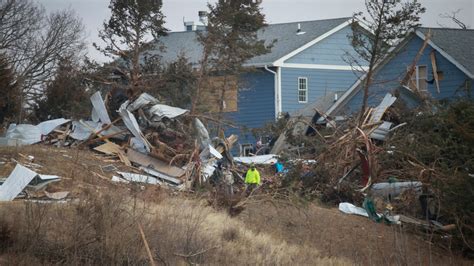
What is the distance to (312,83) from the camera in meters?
36.3

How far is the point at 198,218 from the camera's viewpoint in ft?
36.4

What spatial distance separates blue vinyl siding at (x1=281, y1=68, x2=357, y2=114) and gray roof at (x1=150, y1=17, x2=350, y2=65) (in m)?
1.04

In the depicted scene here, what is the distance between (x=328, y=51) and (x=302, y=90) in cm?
239

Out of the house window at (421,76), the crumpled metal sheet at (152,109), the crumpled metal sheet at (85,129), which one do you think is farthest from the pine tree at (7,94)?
the house window at (421,76)

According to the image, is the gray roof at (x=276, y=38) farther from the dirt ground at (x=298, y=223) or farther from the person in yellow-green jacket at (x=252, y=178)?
the dirt ground at (x=298, y=223)

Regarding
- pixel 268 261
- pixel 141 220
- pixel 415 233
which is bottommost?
pixel 415 233

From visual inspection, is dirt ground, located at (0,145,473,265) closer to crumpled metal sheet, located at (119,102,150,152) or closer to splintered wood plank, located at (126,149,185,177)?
splintered wood plank, located at (126,149,185,177)

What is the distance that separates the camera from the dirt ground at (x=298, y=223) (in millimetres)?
13211

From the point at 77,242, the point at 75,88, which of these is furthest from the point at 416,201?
the point at 75,88

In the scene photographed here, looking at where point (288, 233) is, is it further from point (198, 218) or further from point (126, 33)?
point (126, 33)

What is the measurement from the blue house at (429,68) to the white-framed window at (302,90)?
529 centimetres

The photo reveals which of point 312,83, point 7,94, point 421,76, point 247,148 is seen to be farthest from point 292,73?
point 7,94

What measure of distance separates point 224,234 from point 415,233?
15.7 feet

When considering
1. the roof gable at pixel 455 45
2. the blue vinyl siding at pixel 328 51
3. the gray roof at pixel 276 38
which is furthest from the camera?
the blue vinyl siding at pixel 328 51
